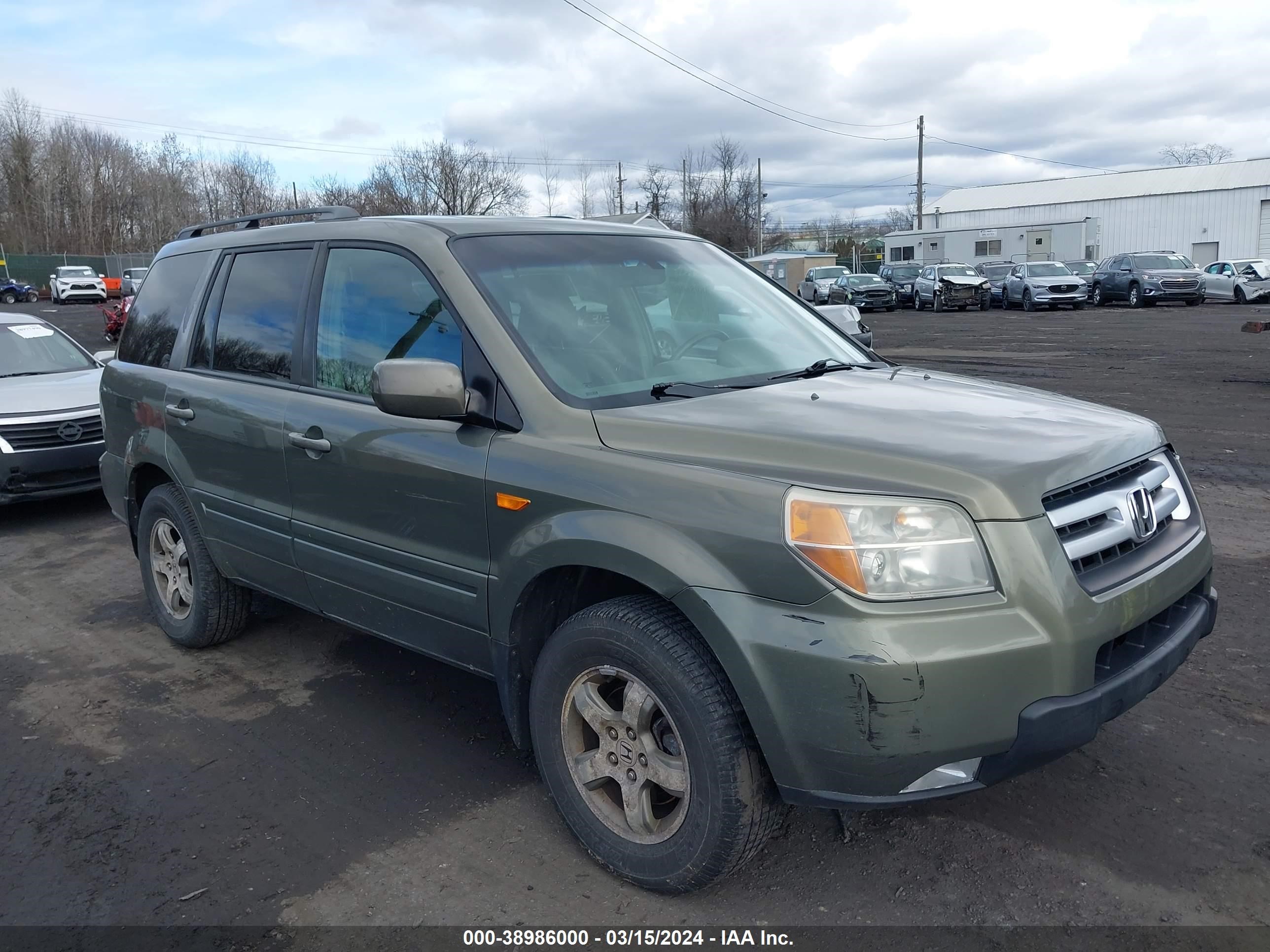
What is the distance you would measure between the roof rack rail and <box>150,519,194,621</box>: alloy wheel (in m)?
1.49

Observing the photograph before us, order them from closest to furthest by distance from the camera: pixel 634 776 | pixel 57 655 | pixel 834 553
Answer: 1. pixel 834 553
2. pixel 634 776
3. pixel 57 655

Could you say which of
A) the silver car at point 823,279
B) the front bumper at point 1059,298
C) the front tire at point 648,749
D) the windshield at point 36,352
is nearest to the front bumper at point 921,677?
the front tire at point 648,749

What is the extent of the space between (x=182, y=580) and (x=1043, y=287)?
32.4 m

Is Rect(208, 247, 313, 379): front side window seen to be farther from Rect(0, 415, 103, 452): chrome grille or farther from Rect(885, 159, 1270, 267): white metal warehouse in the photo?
Rect(885, 159, 1270, 267): white metal warehouse

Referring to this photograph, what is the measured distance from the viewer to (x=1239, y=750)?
3543 mm

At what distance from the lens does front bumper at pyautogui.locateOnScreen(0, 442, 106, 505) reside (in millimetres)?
7688

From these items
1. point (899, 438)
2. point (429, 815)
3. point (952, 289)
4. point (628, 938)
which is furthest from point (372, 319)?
point (952, 289)

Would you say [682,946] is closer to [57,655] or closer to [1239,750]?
[1239,750]

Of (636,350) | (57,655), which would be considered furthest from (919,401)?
(57,655)

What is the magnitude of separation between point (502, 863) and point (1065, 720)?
1672 mm

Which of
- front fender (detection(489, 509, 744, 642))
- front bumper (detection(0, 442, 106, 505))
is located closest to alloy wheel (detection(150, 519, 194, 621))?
front fender (detection(489, 509, 744, 642))

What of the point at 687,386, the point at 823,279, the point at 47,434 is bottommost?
the point at 47,434

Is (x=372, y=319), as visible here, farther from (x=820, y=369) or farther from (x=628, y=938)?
(x=628, y=938)

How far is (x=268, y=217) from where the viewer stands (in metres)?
→ 5.08
